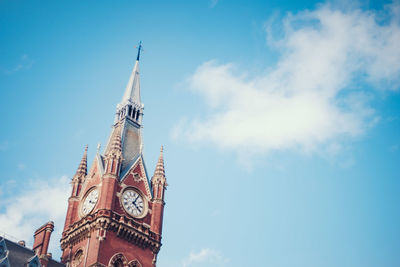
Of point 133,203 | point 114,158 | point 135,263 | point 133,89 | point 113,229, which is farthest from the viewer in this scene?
point 133,89

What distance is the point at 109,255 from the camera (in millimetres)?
68250

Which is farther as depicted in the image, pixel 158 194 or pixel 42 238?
pixel 158 194

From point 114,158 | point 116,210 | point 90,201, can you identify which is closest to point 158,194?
point 114,158

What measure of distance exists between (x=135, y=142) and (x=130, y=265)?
780 inches

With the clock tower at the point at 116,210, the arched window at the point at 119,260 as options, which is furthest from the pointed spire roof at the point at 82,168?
the arched window at the point at 119,260

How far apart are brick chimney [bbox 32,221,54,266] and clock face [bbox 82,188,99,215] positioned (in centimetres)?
913

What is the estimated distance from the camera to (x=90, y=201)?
7475 cm

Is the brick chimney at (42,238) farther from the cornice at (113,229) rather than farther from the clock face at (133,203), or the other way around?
the clock face at (133,203)

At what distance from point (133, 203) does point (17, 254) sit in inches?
716

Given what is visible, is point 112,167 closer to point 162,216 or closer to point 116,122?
point 162,216

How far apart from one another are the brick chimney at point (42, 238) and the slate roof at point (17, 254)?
1.07 metres

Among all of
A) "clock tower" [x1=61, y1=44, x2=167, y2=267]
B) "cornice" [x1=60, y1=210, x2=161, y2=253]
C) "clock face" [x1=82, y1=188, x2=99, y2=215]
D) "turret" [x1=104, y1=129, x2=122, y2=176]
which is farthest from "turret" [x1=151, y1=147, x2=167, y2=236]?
"clock face" [x1=82, y1=188, x2=99, y2=215]

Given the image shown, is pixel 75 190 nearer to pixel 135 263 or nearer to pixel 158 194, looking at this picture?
pixel 158 194

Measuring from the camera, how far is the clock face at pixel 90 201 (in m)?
73.7
